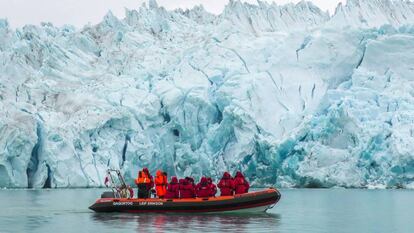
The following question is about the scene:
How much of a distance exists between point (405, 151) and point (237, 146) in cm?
751

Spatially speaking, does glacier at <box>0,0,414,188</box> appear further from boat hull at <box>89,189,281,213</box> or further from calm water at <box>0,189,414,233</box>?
boat hull at <box>89,189,281,213</box>

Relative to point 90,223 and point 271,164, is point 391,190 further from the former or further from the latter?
point 90,223

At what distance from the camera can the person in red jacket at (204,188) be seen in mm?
16766

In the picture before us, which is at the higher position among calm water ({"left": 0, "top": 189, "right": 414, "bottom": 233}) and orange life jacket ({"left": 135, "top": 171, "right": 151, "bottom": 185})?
orange life jacket ({"left": 135, "top": 171, "right": 151, "bottom": 185})

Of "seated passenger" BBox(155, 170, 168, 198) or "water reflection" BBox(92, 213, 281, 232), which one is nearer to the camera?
"water reflection" BBox(92, 213, 281, 232)

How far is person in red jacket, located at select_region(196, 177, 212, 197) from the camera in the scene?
55.0 feet

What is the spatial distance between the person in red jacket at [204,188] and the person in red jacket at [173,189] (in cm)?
51

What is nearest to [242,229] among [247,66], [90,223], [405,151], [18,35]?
[90,223]

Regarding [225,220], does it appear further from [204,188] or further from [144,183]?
[144,183]

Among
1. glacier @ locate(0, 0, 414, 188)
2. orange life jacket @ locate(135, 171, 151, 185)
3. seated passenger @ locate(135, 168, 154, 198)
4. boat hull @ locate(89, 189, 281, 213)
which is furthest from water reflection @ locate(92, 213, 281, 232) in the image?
glacier @ locate(0, 0, 414, 188)

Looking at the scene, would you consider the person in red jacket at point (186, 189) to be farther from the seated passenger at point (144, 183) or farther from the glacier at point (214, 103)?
the glacier at point (214, 103)

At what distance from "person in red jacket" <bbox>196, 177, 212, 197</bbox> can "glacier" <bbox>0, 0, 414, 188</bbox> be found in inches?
498

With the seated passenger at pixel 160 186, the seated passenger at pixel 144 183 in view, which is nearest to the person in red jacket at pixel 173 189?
the seated passenger at pixel 160 186

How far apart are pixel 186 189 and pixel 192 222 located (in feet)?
7.28
